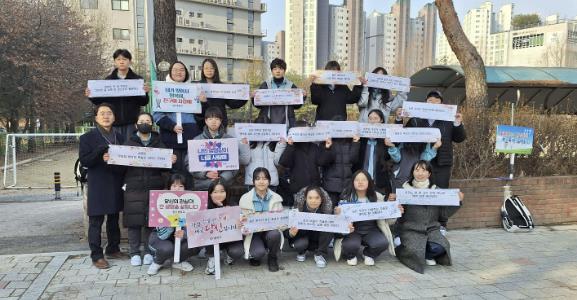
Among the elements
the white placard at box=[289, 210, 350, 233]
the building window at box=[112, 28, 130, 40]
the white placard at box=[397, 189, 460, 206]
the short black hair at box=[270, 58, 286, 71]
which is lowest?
the white placard at box=[289, 210, 350, 233]

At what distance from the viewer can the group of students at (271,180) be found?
5.07 meters

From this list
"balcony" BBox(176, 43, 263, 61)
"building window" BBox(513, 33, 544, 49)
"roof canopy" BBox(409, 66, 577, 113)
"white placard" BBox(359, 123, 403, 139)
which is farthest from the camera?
"building window" BBox(513, 33, 544, 49)

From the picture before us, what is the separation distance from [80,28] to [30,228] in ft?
74.2

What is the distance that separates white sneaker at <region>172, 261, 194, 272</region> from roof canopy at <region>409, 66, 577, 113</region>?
11.6 m

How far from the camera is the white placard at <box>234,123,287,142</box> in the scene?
5613 millimetres

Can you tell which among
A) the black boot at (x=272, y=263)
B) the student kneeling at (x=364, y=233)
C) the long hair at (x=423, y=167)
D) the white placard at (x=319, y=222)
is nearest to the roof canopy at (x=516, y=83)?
the long hair at (x=423, y=167)

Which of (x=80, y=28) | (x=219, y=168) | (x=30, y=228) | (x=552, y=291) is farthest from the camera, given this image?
(x=80, y=28)

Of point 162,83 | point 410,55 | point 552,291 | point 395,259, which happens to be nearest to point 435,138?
point 395,259

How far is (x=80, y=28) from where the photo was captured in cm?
2627

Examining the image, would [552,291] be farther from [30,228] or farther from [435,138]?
[30,228]

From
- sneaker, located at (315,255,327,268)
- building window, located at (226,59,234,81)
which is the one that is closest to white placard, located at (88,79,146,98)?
sneaker, located at (315,255,327,268)

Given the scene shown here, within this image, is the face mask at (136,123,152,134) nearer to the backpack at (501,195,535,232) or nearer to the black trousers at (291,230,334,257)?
the black trousers at (291,230,334,257)

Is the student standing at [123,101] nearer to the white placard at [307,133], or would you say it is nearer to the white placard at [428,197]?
the white placard at [307,133]

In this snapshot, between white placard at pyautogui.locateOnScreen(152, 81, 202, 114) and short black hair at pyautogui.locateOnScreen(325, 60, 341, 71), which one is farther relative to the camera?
short black hair at pyautogui.locateOnScreen(325, 60, 341, 71)
